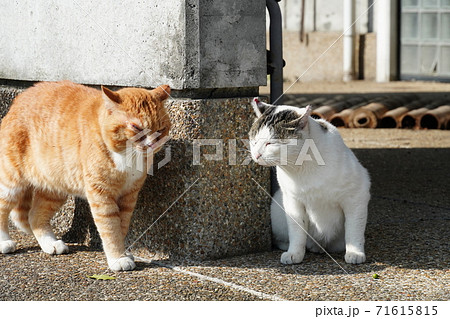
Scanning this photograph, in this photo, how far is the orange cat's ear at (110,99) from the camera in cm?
347

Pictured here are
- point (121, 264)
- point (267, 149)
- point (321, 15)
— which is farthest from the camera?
point (321, 15)

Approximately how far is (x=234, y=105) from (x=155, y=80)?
1.52 ft

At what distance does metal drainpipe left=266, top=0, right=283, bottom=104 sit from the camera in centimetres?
423

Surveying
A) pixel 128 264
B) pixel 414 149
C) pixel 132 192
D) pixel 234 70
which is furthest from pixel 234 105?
pixel 414 149

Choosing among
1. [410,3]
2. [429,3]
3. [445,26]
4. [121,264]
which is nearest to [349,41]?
[410,3]

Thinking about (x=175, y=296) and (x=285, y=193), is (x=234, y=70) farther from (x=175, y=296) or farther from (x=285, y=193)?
(x=175, y=296)

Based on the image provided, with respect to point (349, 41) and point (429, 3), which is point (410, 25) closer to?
point (429, 3)

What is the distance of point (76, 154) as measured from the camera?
3.77m

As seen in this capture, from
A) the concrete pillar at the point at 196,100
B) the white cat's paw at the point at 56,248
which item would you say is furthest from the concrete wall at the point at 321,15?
the white cat's paw at the point at 56,248

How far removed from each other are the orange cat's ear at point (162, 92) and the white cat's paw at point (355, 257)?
1.31m

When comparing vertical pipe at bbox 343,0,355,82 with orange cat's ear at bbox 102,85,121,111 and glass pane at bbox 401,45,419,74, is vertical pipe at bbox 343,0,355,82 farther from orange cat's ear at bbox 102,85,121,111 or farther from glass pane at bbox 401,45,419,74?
orange cat's ear at bbox 102,85,121,111

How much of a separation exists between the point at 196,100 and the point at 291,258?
1.01 m

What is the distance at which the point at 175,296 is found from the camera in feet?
10.9

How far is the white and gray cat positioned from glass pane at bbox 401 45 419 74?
10.0 metres
